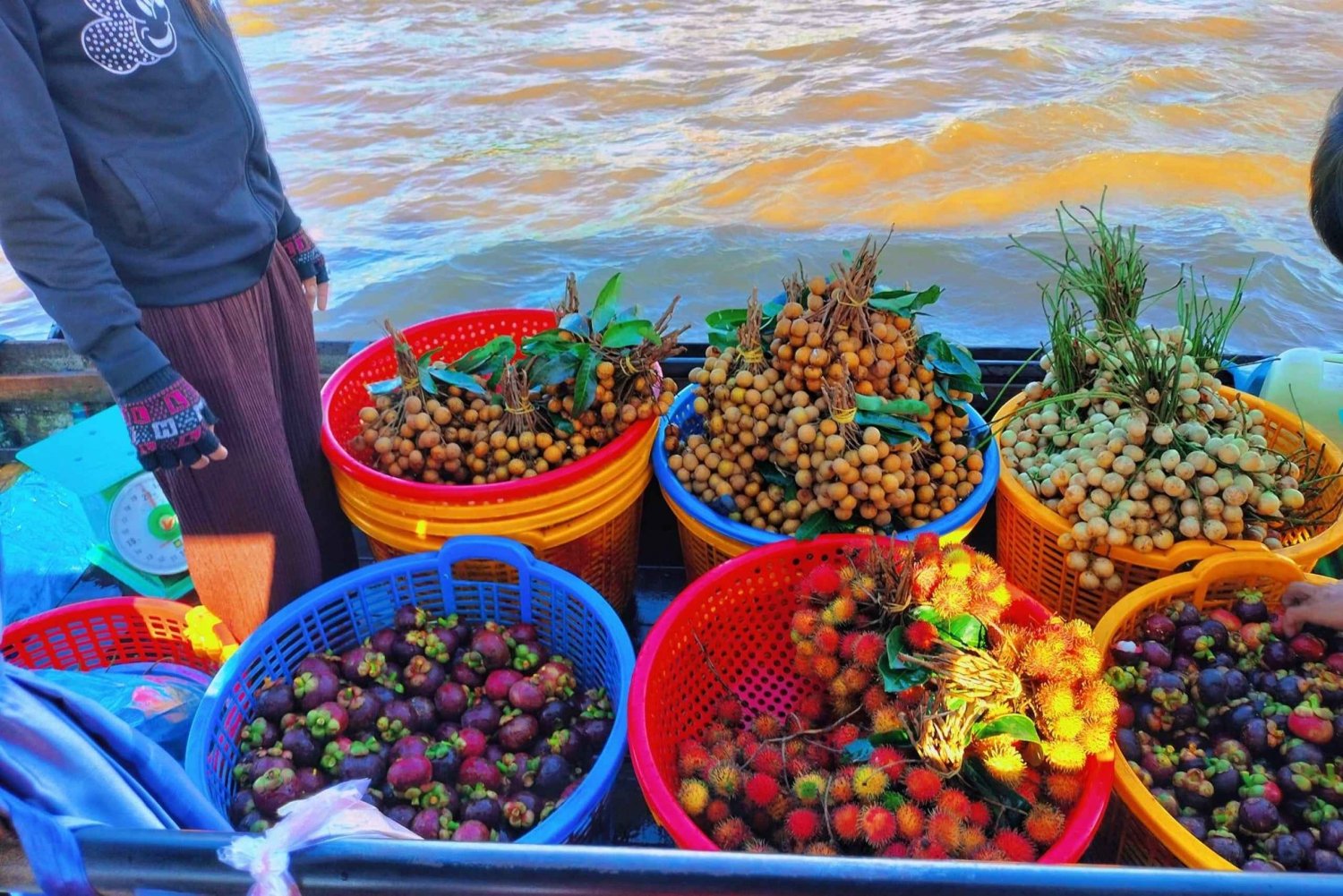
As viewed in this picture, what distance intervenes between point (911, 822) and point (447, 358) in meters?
1.67

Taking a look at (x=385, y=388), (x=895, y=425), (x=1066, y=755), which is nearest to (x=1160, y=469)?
(x=895, y=425)

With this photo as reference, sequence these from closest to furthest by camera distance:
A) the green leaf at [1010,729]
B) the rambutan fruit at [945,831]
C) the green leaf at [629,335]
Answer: the rambutan fruit at [945,831] → the green leaf at [1010,729] → the green leaf at [629,335]

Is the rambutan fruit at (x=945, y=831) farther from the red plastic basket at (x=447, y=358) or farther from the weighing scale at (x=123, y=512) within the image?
the weighing scale at (x=123, y=512)

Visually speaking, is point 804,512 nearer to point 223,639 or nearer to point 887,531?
point 887,531

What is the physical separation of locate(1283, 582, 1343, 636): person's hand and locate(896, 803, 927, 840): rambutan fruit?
83 centimetres

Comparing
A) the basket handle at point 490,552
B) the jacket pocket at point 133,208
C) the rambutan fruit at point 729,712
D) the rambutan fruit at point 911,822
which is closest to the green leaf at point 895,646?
the rambutan fruit at point 911,822

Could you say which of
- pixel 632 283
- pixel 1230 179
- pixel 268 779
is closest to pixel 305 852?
pixel 268 779

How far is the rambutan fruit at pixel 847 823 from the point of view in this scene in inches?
49.3

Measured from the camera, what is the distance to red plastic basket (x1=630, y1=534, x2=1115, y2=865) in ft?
4.27

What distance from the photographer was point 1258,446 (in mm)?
1873

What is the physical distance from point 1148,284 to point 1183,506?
9.92 feet

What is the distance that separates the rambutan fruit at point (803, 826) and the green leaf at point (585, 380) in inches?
36.8

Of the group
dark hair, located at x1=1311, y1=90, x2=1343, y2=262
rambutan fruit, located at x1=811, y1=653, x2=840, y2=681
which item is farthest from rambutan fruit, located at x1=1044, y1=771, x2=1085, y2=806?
A: dark hair, located at x1=1311, y1=90, x2=1343, y2=262

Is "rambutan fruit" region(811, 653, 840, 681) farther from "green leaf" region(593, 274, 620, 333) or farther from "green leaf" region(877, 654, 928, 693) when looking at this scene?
"green leaf" region(593, 274, 620, 333)
